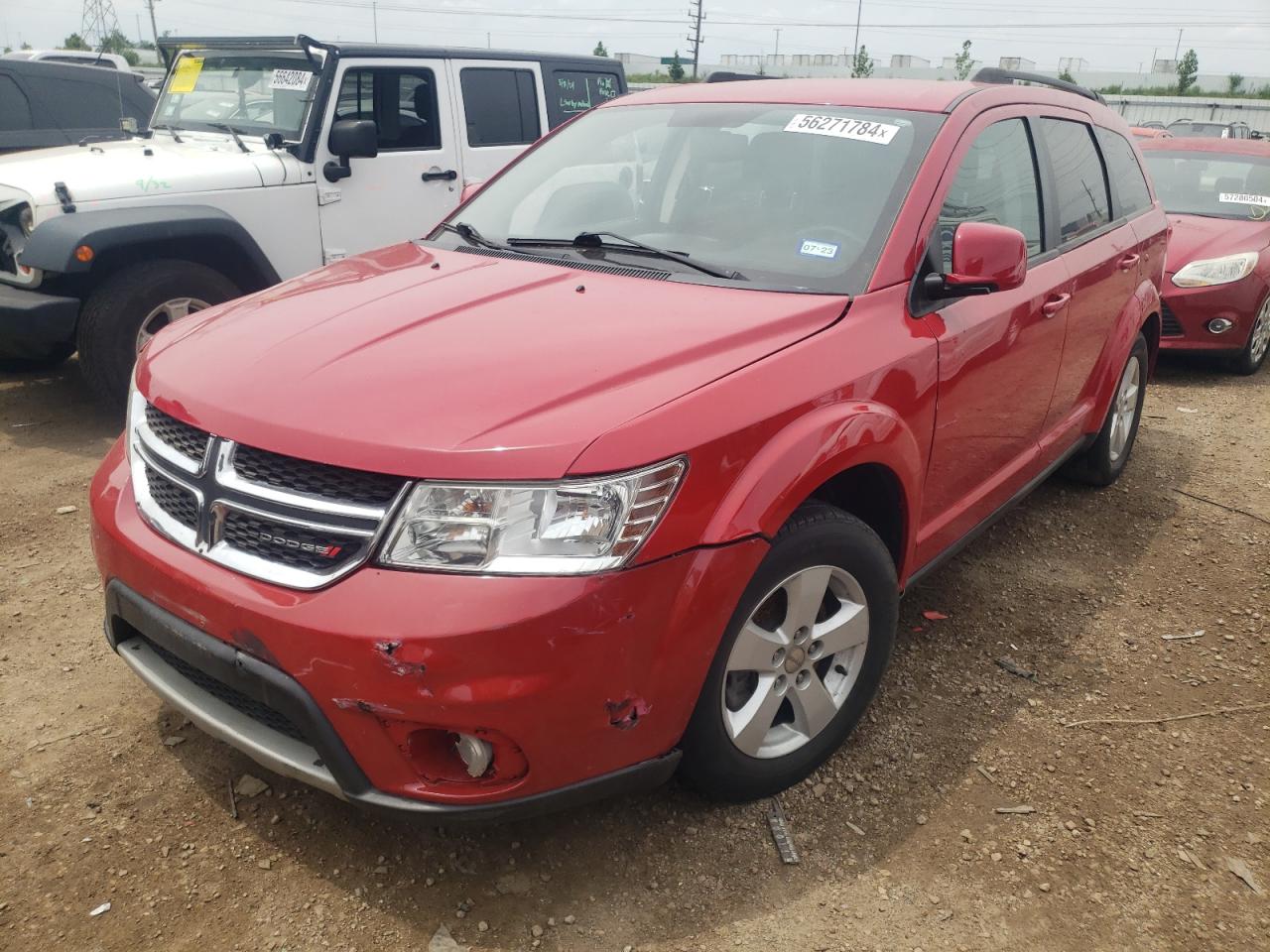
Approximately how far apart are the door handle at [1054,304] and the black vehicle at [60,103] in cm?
737

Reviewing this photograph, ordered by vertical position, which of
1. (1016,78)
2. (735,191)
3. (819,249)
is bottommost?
(819,249)

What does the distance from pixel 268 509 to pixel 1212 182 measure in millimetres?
7931

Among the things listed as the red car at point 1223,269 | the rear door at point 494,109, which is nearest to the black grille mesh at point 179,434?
the rear door at point 494,109

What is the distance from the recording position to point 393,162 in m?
6.01

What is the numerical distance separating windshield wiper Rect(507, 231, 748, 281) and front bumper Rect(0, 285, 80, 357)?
283 centimetres

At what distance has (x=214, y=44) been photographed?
602 cm

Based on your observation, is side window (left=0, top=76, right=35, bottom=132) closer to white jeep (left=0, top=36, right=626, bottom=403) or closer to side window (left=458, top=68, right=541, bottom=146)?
white jeep (left=0, top=36, right=626, bottom=403)

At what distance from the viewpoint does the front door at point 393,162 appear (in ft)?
18.9

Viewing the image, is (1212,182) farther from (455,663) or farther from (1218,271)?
(455,663)

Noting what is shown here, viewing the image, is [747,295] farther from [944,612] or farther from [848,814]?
[944,612]

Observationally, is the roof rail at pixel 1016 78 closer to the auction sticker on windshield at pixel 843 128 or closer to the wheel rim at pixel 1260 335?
the auction sticker on windshield at pixel 843 128

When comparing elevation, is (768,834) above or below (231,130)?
below

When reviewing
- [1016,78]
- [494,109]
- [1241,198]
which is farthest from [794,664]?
[1241,198]

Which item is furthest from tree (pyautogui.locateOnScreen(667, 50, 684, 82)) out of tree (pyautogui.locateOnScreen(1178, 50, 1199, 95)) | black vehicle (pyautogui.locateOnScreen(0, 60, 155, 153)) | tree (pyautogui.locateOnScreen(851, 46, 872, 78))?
black vehicle (pyautogui.locateOnScreen(0, 60, 155, 153))
